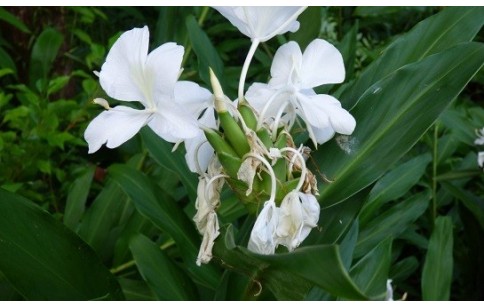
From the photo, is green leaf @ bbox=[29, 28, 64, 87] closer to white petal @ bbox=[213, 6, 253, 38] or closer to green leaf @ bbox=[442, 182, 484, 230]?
green leaf @ bbox=[442, 182, 484, 230]

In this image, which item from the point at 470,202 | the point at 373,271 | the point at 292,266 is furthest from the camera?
the point at 470,202

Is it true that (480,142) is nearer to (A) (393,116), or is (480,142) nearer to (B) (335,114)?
(A) (393,116)

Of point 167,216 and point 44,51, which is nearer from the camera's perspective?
point 167,216

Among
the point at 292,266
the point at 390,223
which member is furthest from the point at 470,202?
the point at 292,266

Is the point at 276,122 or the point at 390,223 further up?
the point at 276,122

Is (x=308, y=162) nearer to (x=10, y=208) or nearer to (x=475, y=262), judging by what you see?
(x=10, y=208)

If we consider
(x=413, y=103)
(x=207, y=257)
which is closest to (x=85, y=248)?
(x=207, y=257)

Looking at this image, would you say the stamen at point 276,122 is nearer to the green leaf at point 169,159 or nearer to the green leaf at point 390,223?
the green leaf at point 169,159

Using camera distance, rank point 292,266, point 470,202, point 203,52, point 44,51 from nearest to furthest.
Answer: point 292,266, point 203,52, point 470,202, point 44,51
